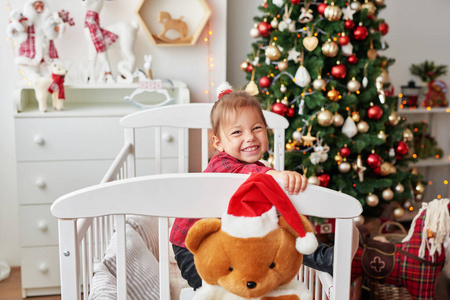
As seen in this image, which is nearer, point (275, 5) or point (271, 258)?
point (271, 258)

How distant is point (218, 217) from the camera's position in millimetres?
992

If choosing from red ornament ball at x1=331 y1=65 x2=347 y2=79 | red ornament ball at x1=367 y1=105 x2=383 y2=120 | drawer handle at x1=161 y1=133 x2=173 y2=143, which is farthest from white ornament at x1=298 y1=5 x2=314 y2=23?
drawer handle at x1=161 y1=133 x2=173 y2=143

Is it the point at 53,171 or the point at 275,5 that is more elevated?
the point at 275,5

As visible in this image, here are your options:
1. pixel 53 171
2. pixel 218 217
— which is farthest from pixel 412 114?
pixel 218 217

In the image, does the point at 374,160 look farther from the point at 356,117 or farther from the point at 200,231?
the point at 200,231

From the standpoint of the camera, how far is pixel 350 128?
2.39m

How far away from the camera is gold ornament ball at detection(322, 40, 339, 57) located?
2316 millimetres

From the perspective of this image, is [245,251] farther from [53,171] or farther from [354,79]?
[53,171]

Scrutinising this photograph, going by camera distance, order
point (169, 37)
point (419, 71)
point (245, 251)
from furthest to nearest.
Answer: point (419, 71) → point (169, 37) → point (245, 251)

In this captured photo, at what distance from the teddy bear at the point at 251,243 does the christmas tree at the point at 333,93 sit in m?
1.44

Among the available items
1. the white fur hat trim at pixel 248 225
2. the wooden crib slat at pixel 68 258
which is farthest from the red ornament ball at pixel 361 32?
the wooden crib slat at pixel 68 258

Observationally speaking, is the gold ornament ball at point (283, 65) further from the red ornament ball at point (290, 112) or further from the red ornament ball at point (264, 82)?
the red ornament ball at point (290, 112)

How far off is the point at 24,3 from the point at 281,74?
1326 mm

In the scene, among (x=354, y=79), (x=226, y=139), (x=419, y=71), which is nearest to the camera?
(x=226, y=139)
